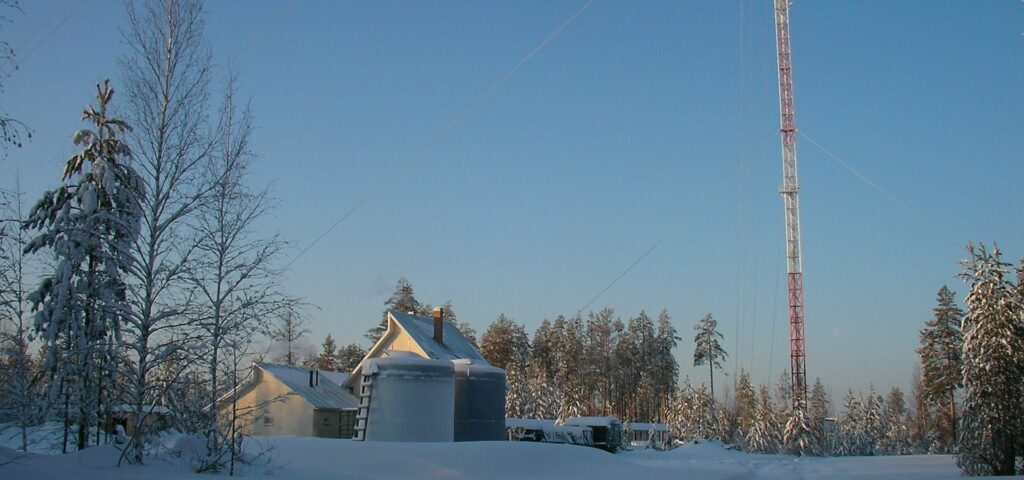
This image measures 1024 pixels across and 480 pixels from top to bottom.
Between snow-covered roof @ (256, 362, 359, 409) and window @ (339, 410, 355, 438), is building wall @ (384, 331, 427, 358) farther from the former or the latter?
window @ (339, 410, 355, 438)

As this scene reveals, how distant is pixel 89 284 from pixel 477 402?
23.0 m

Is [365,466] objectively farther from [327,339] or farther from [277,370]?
[327,339]

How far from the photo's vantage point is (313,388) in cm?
4466

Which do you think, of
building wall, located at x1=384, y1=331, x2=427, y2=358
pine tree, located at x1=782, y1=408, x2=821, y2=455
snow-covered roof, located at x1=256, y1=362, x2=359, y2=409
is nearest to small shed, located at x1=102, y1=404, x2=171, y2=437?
snow-covered roof, located at x1=256, y1=362, x2=359, y2=409

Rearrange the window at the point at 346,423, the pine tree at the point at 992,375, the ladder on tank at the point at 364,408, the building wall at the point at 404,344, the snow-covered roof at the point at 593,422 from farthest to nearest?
the snow-covered roof at the point at 593,422 < the window at the point at 346,423 < the building wall at the point at 404,344 < the pine tree at the point at 992,375 < the ladder on tank at the point at 364,408

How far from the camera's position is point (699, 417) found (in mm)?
81938

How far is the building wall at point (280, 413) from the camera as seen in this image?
41.9m

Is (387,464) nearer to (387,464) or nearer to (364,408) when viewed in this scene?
(387,464)

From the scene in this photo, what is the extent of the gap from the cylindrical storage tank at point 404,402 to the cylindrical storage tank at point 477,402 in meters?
3.78

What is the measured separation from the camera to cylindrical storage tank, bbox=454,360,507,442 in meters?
37.6

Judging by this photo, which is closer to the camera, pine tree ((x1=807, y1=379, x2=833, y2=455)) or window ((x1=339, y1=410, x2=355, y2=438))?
window ((x1=339, y1=410, x2=355, y2=438))

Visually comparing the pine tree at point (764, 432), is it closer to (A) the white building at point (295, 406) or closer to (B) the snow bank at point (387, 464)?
(B) the snow bank at point (387, 464)

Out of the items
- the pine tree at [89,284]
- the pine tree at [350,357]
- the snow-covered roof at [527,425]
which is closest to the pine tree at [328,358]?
the pine tree at [350,357]

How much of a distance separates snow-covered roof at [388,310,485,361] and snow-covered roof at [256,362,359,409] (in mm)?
5558
